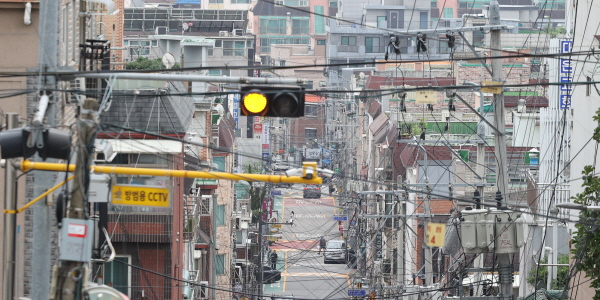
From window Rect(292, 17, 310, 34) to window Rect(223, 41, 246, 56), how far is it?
86.8 meters

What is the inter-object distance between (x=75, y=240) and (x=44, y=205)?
1181 mm

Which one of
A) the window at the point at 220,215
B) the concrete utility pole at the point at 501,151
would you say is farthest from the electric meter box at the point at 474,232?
the window at the point at 220,215

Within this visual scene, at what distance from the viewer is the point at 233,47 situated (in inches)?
3666

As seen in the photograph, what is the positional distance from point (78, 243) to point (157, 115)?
18064 millimetres

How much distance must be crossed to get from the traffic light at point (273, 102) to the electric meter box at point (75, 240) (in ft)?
7.81

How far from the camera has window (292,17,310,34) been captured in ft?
589

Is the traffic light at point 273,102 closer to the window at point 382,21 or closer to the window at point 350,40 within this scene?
the window at point 382,21

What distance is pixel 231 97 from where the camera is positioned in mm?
89188

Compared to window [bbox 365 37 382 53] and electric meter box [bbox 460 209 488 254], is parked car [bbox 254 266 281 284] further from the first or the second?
window [bbox 365 37 382 53]

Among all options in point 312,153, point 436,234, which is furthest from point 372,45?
point 436,234

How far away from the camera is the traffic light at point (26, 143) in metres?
12.0

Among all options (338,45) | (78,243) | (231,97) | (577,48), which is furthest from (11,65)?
(338,45)

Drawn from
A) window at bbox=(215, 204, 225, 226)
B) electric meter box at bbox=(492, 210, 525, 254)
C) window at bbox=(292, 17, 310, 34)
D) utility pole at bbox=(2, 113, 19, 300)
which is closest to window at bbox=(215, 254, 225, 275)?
window at bbox=(215, 204, 225, 226)

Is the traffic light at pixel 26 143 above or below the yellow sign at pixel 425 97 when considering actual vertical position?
below
